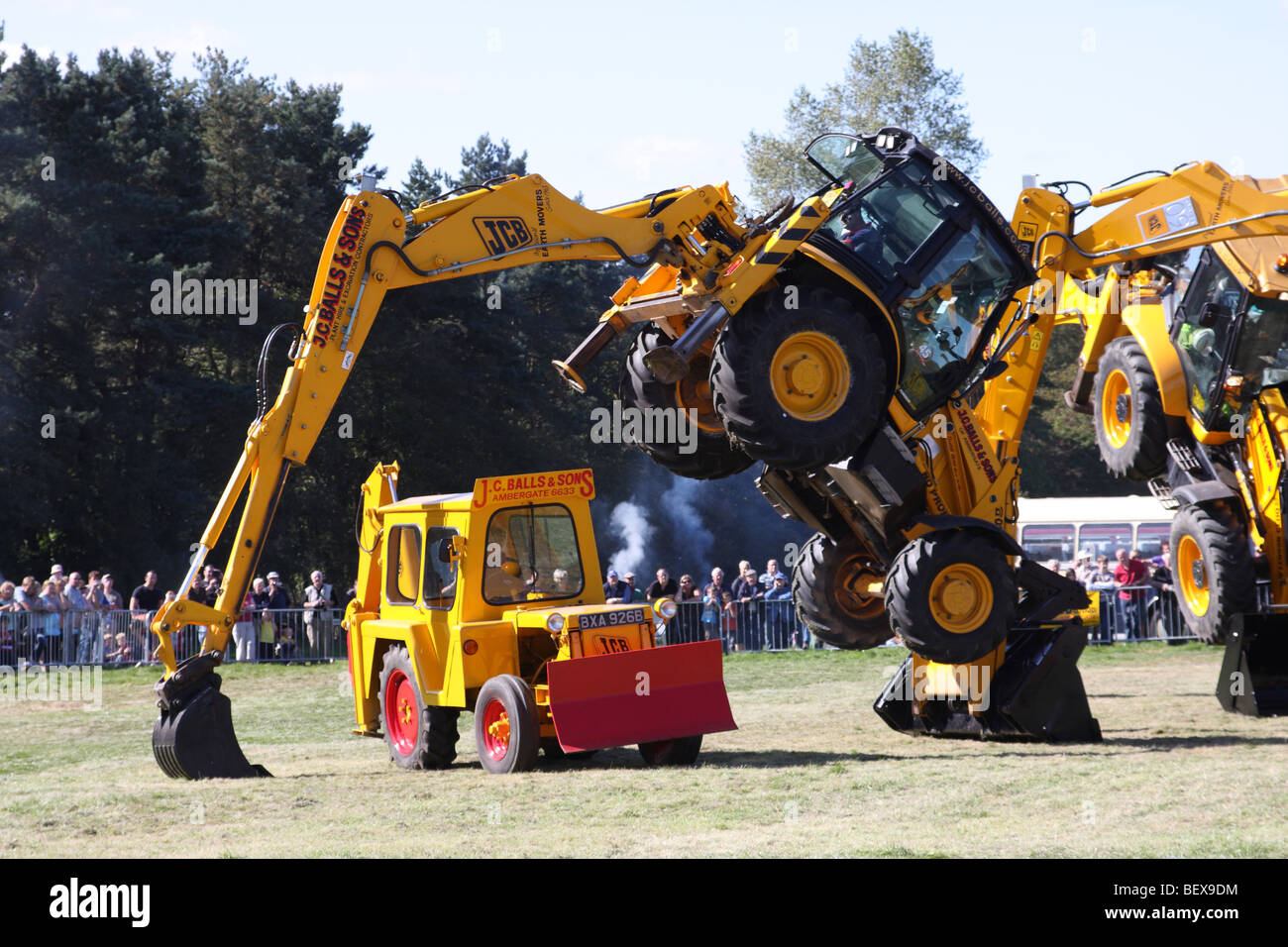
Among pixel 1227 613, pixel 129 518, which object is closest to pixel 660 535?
pixel 129 518

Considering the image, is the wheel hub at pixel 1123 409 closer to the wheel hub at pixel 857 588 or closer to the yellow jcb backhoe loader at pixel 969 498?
the yellow jcb backhoe loader at pixel 969 498

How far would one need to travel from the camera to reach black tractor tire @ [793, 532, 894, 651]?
13.8 meters

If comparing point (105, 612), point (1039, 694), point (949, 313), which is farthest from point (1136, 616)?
point (105, 612)

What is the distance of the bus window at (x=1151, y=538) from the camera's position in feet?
104

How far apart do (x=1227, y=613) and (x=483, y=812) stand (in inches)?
345

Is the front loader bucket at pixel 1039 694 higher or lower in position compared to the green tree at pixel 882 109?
lower

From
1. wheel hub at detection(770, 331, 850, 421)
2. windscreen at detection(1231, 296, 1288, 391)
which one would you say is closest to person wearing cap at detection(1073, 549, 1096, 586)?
windscreen at detection(1231, 296, 1288, 391)

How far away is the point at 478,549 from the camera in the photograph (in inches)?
472

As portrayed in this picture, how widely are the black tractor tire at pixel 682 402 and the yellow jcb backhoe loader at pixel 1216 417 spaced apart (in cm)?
518

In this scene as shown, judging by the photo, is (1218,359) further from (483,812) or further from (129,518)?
(129,518)

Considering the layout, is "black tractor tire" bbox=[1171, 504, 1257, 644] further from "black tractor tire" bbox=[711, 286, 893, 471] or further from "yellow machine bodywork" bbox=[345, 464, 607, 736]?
"yellow machine bodywork" bbox=[345, 464, 607, 736]

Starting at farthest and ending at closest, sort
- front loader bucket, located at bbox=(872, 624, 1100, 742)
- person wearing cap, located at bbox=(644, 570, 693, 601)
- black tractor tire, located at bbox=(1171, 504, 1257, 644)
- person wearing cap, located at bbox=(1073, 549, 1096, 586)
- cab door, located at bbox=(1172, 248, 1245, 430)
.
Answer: person wearing cap, located at bbox=(1073, 549, 1096, 586) → person wearing cap, located at bbox=(644, 570, 693, 601) → black tractor tire, located at bbox=(1171, 504, 1257, 644) → cab door, located at bbox=(1172, 248, 1245, 430) → front loader bucket, located at bbox=(872, 624, 1100, 742)

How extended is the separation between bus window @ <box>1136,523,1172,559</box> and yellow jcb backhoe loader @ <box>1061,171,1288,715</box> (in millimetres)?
16205

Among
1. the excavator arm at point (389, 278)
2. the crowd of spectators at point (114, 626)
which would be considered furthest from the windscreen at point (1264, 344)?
the crowd of spectators at point (114, 626)
